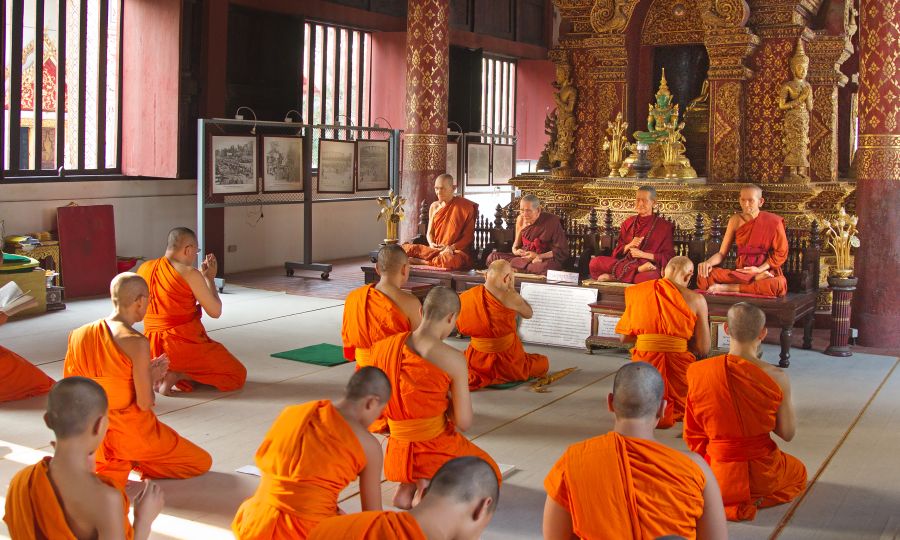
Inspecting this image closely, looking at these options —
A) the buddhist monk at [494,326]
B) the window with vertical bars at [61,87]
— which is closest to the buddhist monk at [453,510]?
the buddhist monk at [494,326]

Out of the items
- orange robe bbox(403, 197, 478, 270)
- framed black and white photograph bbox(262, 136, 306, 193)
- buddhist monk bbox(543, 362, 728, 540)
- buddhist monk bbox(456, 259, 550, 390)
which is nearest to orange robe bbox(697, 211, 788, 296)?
buddhist monk bbox(456, 259, 550, 390)

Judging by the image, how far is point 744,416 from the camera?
5250 mm

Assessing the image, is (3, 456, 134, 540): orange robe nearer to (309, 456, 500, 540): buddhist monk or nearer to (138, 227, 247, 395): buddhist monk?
(309, 456, 500, 540): buddhist monk

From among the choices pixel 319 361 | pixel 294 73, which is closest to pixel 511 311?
pixel 319 361

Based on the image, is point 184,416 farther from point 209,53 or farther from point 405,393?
point 209,53

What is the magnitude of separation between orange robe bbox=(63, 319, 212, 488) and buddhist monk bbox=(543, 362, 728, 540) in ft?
8.56

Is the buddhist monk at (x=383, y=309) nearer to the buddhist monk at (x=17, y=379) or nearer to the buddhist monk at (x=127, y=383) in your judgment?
the buddhist monk at (x=127, y=383)

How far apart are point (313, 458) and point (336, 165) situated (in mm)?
11204

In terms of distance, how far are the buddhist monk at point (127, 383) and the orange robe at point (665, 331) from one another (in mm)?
3212

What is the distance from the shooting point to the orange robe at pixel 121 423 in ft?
17.6

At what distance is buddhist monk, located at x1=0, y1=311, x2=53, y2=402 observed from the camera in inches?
280

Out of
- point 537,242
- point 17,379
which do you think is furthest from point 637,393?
point 537,242

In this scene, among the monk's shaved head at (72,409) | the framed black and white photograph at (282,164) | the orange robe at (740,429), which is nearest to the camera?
the monk's shaved head at (72,409)

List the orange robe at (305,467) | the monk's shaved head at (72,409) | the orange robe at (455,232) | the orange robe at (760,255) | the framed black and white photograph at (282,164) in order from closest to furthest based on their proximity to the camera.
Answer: the monk's shaved head at (72,409), the orange robe at (305,467), the orange robe at (760,255), the orange robe at (455,232), the framed black and white photograph at (282,164)
